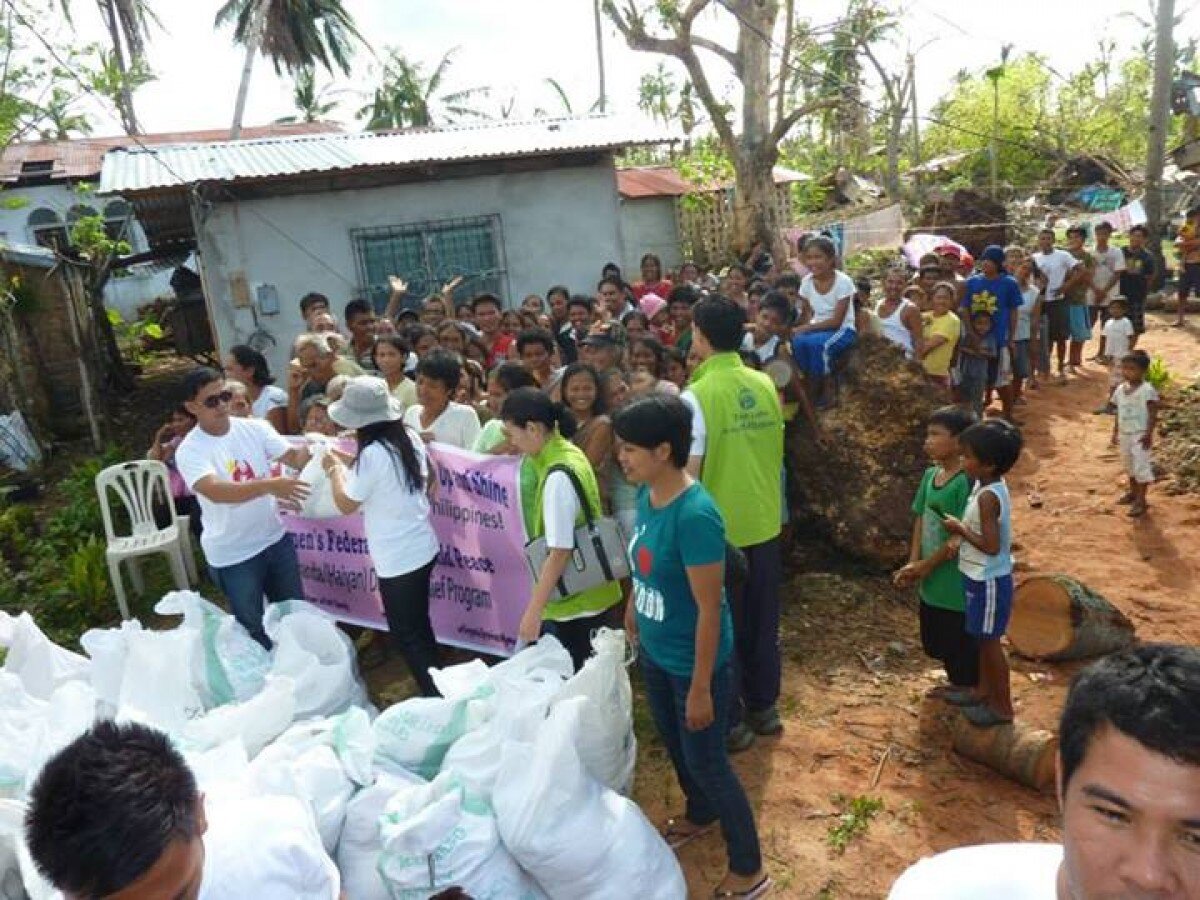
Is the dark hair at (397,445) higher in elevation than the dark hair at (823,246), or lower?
lower

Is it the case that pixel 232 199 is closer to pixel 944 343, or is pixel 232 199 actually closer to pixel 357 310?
pixel 357 310

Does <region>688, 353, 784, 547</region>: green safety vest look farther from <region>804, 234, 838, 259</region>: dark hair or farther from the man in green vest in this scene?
<region>804, 234, 838, 259</region>: dark hair

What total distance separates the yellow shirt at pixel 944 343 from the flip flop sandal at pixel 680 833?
5.22 metres

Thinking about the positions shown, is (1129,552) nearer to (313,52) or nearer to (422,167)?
A: (422,167)

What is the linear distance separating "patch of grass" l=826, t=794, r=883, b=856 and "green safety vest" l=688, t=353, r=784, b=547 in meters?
1.04

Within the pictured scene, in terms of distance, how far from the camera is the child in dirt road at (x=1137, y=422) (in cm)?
635

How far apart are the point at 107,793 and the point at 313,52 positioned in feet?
103

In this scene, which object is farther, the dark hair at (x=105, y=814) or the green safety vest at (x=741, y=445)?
the green safety vest at (x=741, y=445)

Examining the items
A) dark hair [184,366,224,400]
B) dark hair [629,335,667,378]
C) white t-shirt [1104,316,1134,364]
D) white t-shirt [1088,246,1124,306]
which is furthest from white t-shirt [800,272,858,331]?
white t-shirt [1088,246,1124,306]

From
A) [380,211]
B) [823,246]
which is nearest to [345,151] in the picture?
[380,211]

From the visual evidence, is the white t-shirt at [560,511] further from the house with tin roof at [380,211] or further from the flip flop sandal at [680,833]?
the house with tin roof at [380,211]

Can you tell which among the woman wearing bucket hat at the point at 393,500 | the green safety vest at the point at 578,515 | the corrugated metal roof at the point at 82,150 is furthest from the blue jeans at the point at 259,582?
the corrugated metal roof at the point at 82,150

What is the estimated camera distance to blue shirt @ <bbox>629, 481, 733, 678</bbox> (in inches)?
99.2

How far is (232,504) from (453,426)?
1.12 metres
